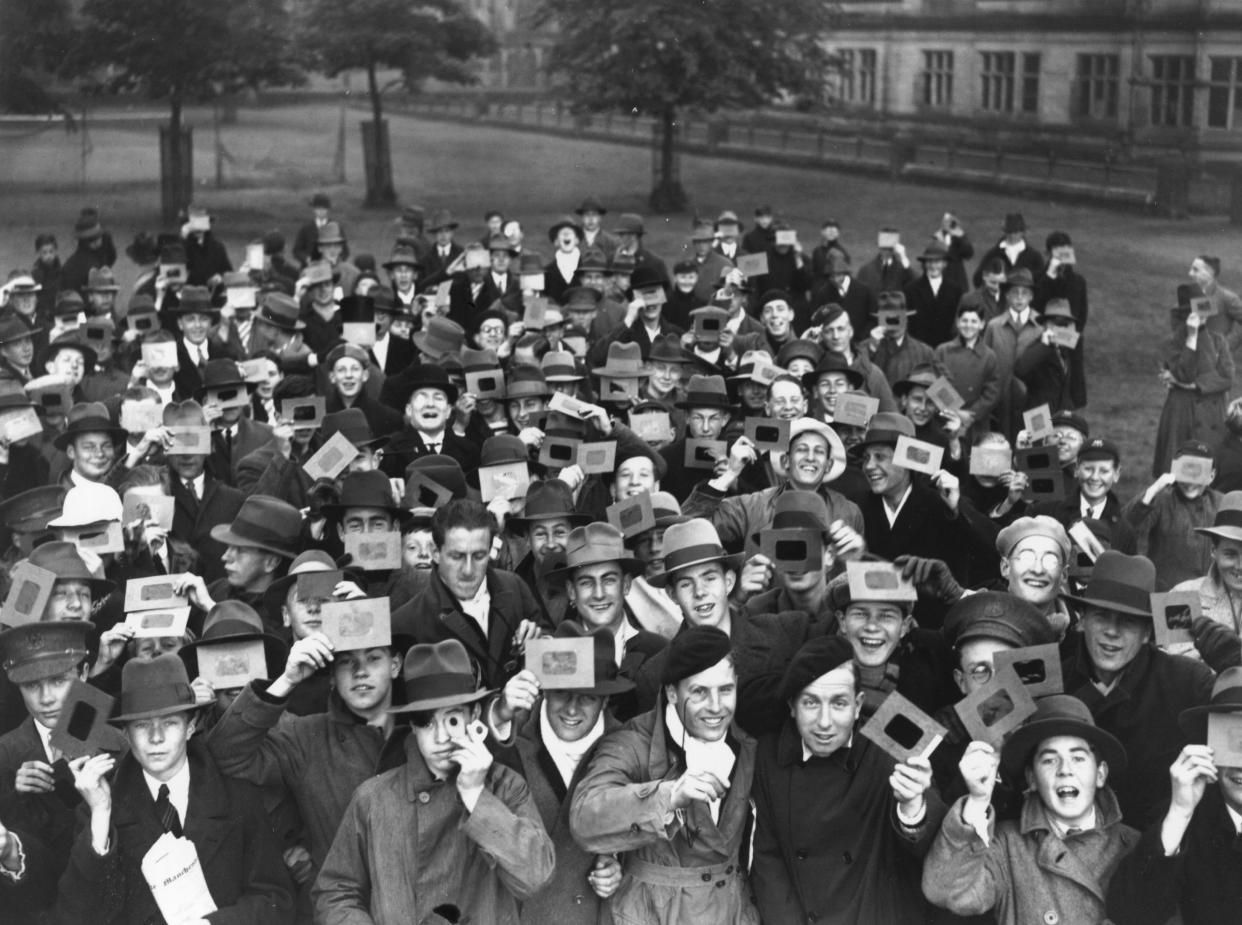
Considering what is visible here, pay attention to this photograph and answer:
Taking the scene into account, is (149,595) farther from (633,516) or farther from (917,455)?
(917,455)

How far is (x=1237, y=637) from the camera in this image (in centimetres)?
654

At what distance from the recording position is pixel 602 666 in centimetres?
551

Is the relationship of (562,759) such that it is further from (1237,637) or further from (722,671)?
(1237,637)

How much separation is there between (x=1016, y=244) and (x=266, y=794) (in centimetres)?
1252

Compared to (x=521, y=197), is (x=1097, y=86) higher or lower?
higher

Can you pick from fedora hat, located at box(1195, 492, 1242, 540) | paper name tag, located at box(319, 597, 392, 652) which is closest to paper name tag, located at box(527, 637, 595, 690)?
paper name tag, located at box(319, 597, 392, 652)

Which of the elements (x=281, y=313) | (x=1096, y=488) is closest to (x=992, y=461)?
(x=1096, y=488)

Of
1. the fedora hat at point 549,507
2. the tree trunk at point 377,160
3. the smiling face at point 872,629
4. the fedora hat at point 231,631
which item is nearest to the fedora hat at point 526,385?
the fedora hat at point 549,507

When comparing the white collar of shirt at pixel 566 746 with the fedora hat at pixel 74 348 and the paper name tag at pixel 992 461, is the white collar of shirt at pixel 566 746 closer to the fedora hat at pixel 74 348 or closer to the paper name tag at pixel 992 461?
the paper name tag at pixel 992 461

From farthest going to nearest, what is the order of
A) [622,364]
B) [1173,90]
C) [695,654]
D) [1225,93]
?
[1173,90] < [1225,93] < [622,364] < [695,654]

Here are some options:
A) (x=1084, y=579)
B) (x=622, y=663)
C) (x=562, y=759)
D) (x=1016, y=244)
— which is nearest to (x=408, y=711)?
(x=562, y=759)

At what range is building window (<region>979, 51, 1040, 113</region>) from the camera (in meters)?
31.0

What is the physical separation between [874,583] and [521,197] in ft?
82.2

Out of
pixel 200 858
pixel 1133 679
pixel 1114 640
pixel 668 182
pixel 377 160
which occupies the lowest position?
pixel 200 858
